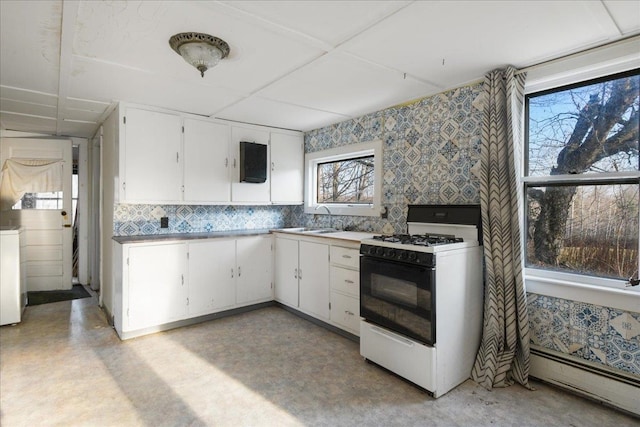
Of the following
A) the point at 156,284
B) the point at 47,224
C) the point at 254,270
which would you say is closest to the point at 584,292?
the point at 254,270

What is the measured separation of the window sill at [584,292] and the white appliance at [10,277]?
15.6 ft

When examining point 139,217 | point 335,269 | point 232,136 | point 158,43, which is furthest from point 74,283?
point 158,43

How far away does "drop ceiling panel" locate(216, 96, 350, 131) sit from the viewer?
3.44 meters

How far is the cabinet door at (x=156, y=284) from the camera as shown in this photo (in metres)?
3.23

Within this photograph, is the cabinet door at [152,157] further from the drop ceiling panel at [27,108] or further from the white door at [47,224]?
the white door at [47,224]

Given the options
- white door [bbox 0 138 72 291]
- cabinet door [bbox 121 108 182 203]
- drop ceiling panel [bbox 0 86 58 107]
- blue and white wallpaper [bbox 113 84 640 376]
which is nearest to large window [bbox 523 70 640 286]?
blue and white wallpaper [bbox 113 84 640 376]

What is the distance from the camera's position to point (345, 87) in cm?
291

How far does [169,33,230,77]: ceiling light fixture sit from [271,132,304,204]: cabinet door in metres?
2.26

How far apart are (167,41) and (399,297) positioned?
225 centimetres

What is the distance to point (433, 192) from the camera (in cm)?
309

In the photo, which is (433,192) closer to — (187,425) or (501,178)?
(501,178)

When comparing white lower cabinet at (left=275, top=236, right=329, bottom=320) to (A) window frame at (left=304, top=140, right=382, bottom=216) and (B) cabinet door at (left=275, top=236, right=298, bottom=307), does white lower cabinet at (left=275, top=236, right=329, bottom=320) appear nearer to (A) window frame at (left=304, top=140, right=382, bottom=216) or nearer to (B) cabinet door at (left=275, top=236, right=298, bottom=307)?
(B) cabinet door at (left=275, top=236, right=298, bottom=307)

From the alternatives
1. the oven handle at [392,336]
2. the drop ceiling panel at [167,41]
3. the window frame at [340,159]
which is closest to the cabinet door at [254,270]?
the window frame at [340,159]

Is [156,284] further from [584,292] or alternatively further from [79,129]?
[584,292]
